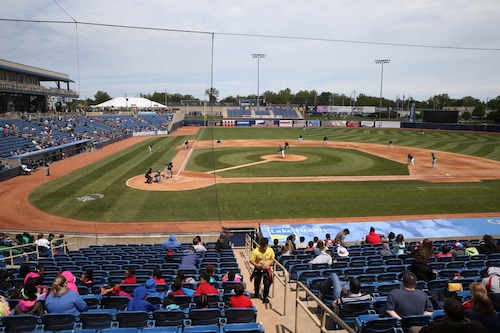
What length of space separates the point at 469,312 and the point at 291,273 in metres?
5.69

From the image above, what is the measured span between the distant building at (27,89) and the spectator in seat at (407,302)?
44.4 meters

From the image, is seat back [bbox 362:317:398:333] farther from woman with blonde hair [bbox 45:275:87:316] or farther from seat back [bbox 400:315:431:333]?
woman with blonde hair [bbox 45:275:87:316]

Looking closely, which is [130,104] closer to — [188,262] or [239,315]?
[188,262]

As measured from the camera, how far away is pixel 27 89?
50.0 meters

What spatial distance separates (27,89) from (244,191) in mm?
42975

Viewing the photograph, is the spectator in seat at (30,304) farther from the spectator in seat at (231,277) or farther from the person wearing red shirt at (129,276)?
the spectator in seat at (231,277)

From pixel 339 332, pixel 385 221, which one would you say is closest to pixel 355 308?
pixel 339 332

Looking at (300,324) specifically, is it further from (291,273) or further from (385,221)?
(385,221)

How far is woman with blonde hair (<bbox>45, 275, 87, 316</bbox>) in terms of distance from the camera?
6070 mm

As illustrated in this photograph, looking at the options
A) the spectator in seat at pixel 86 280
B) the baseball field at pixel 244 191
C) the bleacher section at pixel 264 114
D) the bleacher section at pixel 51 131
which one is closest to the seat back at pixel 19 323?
the spectator in seat at pixel 86 280

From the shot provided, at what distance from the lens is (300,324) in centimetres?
697

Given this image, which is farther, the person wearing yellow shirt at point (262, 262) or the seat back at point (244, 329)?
the person wearing yellow shirt at point (262, 262)

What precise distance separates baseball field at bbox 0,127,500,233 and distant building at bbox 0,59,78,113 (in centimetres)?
1571

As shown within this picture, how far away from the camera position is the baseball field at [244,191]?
65.4 feet
